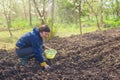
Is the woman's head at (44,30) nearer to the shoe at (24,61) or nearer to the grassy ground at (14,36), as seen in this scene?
the shoe at (24,61)

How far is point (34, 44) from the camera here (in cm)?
544

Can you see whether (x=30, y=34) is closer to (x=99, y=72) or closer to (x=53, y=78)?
(x=53, y=78)

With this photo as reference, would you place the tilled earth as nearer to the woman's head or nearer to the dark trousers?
the dark trousers

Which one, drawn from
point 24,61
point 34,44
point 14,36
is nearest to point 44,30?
point 34,44

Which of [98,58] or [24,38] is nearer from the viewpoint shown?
[24,38]

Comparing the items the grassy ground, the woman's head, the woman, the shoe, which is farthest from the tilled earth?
the grassy ground

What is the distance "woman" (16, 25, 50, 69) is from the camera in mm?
5293

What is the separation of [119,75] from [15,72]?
1911mm

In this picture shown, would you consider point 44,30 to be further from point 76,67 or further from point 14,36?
point 14,36

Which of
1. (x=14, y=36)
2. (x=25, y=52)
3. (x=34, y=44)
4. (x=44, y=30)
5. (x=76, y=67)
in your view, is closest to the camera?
(x=44, y=30)

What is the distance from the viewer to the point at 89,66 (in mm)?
6004

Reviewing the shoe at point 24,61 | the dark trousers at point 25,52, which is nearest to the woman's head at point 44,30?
the dark trousers at point 25,52

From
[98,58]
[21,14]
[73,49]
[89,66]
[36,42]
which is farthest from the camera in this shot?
[21,14]

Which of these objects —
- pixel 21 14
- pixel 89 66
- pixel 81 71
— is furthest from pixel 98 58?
pixel 21 14
